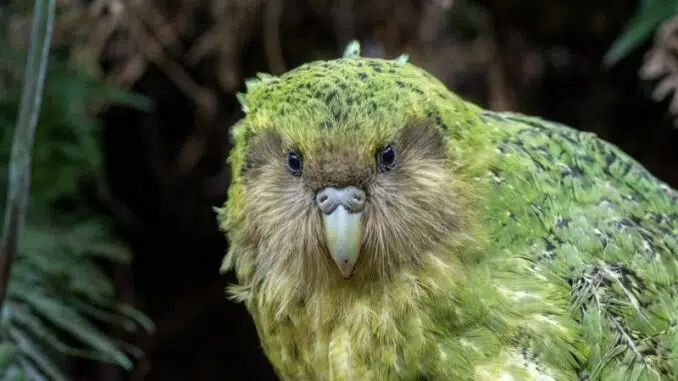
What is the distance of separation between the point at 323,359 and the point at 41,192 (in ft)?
3.25

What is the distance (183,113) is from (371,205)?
1.49m

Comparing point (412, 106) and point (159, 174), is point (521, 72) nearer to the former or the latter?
point (159, 174)

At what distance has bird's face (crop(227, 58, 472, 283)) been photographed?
3.78ft

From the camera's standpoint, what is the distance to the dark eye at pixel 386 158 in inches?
46.1

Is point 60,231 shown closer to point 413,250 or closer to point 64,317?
point 64,317

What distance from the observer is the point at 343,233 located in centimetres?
115

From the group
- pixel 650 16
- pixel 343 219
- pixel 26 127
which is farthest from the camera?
pixel 650 16

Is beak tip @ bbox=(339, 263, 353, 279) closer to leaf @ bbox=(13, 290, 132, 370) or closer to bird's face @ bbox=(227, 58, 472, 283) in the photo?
bird's face @ bbox=(227, 58, 472, 283)

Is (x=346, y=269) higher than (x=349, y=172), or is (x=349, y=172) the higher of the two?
(x=349, y=172)

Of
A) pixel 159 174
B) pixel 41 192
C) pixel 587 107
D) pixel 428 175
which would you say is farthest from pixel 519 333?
pixel 159 174

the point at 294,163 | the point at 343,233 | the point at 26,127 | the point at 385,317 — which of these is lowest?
the point at 385,317

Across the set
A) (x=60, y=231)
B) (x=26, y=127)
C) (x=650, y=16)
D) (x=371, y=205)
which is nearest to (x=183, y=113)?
(x=60, y=231)

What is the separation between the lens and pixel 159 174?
8.46 feet

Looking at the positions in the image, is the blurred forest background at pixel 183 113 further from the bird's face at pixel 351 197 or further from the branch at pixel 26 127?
the bird's face at pixel 351 197
